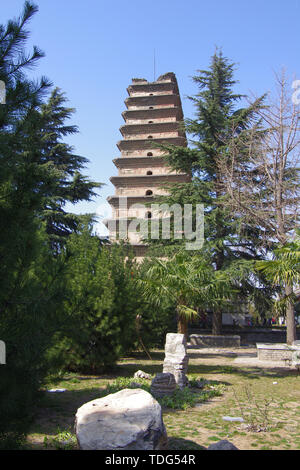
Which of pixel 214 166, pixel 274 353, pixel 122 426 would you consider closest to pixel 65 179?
pixel 214 166

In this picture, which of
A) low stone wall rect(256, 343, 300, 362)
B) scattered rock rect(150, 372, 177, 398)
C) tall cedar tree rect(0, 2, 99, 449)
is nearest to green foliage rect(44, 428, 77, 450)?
tall cedar tree rect(0, 2, 99, 449)

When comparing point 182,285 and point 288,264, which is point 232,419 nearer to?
point 182,285

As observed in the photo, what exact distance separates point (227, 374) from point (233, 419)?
5.19 m

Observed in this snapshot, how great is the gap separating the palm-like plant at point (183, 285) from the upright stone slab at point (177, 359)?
0.91m

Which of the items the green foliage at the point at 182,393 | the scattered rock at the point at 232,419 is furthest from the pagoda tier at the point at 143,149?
the scattered rock at the point at 232,419

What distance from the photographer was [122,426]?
380 cm

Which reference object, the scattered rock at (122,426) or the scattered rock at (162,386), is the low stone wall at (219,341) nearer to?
the scattered rock at (162,386)

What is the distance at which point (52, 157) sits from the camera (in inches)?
845

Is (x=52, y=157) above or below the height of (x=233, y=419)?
above

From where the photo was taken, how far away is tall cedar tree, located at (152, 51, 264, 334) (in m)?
20.0

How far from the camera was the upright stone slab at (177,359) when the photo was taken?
853 centimetres

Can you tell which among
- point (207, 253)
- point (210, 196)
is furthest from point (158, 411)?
point (210, 196)

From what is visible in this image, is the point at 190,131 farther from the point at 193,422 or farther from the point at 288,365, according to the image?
the point at 193,422

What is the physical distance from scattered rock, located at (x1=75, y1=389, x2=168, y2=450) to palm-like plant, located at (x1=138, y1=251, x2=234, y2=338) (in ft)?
A: 18.1
